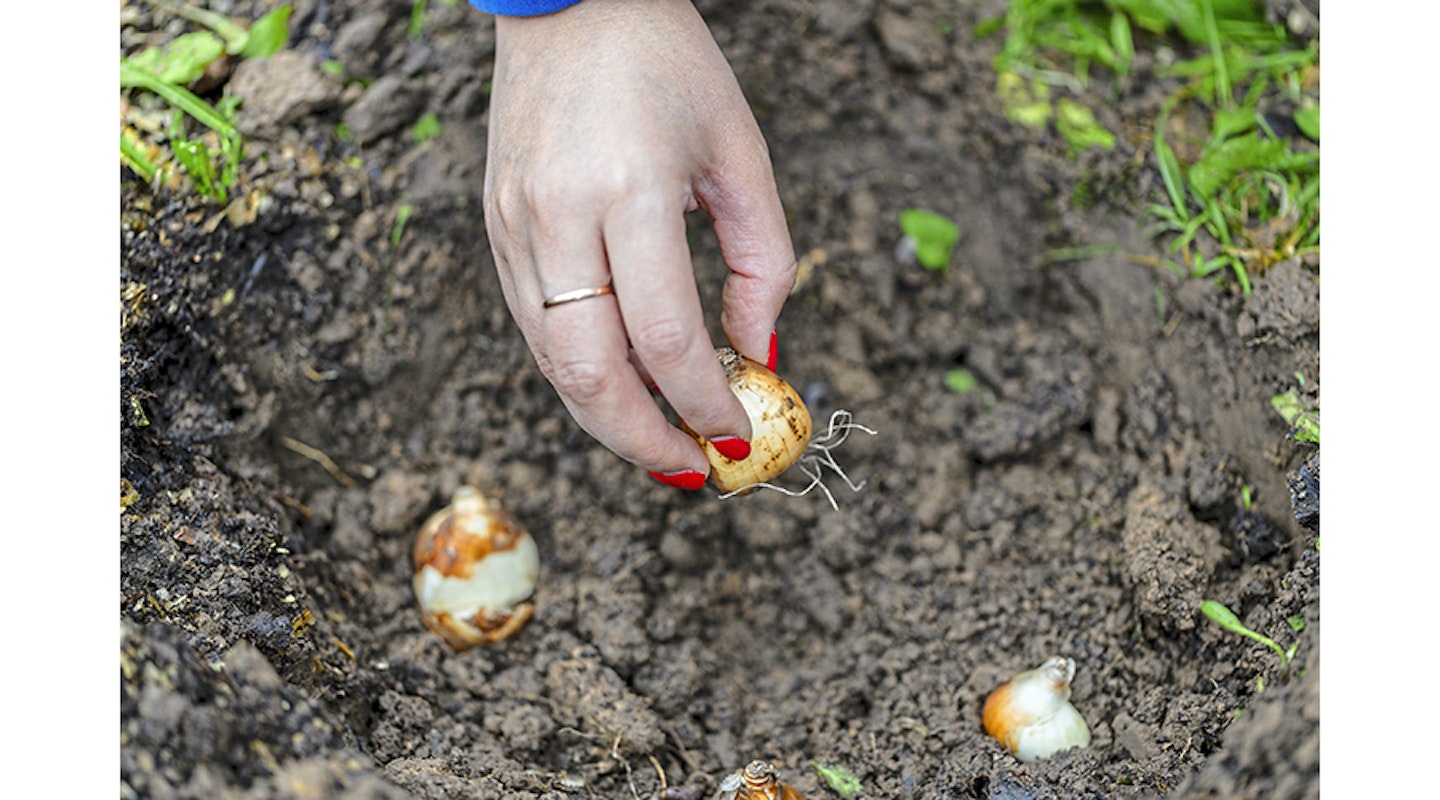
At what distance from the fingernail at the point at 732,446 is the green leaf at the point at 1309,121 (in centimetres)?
171

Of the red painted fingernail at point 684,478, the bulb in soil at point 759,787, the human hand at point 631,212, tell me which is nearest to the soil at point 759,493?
the bulb in soil at point 759,787

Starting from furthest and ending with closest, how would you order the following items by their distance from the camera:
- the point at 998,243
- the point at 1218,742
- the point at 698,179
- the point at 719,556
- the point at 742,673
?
the point at 998,243, the point at 719,556, the point at 742,673, the point at 1218,742, the point at 698,179

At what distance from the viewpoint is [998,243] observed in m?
2.90

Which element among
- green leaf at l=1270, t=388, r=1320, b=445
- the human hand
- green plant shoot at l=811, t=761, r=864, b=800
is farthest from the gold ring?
green leaf at l=1270, t=388, r=1320, b=445

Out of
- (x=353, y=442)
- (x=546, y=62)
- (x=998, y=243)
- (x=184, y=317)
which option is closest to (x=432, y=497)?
(x=353, y=442)

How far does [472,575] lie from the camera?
2.29 m

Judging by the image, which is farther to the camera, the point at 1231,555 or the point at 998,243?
the point at 998,243

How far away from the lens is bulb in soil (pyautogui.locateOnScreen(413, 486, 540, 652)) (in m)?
2.28

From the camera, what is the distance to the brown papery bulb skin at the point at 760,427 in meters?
1.95

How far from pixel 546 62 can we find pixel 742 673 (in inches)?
54.5

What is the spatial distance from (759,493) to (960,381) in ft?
2.16

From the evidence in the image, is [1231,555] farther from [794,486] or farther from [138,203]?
[138,203]

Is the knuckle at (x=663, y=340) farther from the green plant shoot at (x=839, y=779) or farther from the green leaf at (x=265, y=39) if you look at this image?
the green leaf at (x=265, y=39)

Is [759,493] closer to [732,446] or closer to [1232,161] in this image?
[732,446]
